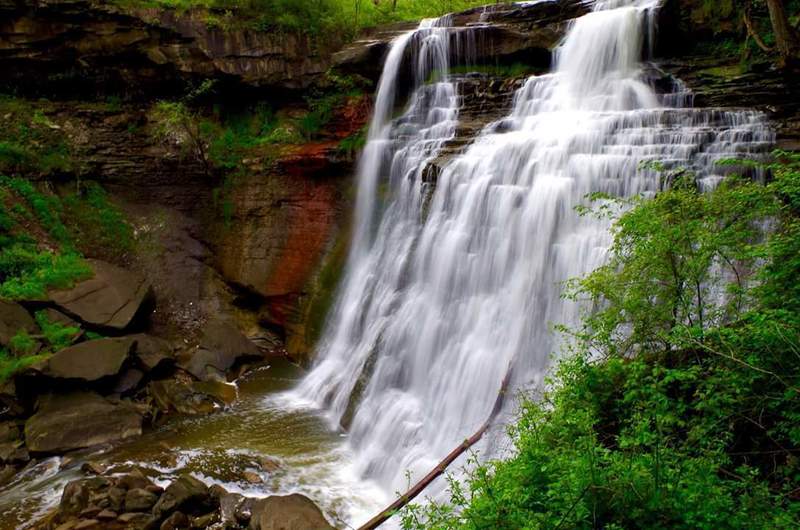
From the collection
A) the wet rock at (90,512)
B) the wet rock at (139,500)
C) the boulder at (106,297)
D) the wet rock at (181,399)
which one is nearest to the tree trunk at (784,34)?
the wet rock at (181,399)

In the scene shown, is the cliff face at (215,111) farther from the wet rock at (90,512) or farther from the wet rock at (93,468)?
the wet rock at (90,512)

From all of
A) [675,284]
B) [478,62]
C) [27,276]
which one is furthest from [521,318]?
[27,276]

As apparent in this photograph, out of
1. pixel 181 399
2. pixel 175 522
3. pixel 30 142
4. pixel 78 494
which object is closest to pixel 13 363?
pixel 181 399

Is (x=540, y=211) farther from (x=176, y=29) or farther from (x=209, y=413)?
(x=176, y=29)

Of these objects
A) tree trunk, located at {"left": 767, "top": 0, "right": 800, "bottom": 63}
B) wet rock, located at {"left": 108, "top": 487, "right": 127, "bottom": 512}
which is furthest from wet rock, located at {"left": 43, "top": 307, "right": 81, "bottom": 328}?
tree trunk, located at {"left": 767, "top": 0, "right": 800, "bottom": 63}

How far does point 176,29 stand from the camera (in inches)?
553

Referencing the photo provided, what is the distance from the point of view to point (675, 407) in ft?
14.6

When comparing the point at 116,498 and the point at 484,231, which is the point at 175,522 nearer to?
the point at 116,498

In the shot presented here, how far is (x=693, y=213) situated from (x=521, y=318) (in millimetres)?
3550

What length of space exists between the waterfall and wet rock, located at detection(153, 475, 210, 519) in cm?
239

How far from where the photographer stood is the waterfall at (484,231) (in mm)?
8164

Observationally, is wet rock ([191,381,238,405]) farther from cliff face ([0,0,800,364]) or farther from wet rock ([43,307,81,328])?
wet rock ([43,307,81,328])

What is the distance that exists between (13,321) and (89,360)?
6.87 ft

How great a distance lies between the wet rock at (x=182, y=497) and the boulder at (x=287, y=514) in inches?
31.8
